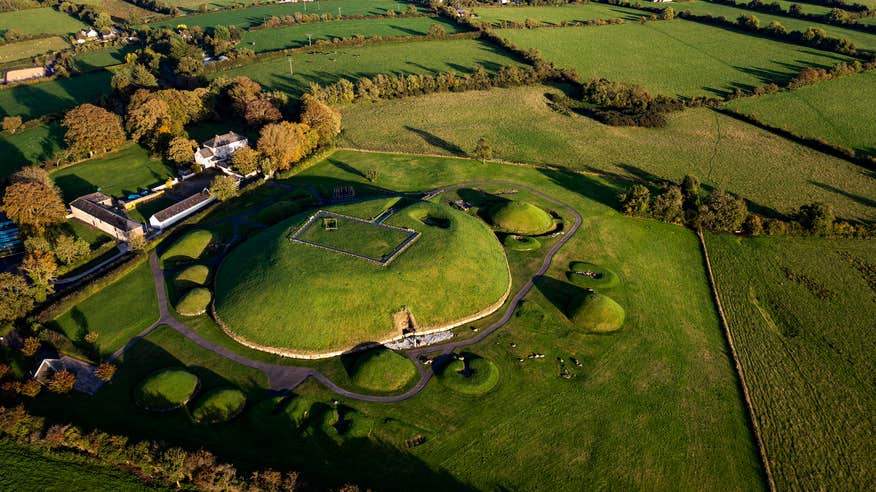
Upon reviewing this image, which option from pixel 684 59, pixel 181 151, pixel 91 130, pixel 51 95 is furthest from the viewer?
pixel 684 59

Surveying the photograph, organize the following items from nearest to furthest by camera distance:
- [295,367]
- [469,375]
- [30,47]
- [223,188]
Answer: [469,375]
[295,367]
[223,188]
[30,47]

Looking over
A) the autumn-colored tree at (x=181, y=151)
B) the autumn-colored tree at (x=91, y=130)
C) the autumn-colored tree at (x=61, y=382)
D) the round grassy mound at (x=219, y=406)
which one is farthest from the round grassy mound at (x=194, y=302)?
the autumn-colored tree at (x=91, y=130)

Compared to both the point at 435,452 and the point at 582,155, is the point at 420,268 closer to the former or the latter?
the point at 435,452

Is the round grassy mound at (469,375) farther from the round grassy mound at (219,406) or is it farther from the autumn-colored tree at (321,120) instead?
the autumn-colored tree at (321,120)

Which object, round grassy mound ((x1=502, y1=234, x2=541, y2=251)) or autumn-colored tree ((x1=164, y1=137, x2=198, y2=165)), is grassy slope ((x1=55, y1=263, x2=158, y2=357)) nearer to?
autumn-colored tree ((x1=164, y1=137, x2=198, y2=165))

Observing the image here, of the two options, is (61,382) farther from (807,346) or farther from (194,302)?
(807,346)

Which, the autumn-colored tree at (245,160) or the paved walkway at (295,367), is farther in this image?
the autumn-colored tree at (245,160)

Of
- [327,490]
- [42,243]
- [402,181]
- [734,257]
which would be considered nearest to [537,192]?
[402,181]

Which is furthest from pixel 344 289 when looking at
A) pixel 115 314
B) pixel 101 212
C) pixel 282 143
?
pixel 101 212
